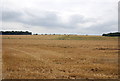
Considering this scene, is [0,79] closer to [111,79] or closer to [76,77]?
[76,77]

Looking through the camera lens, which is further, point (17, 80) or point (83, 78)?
point (83, 78)

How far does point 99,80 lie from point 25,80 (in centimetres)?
399

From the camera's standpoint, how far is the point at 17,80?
7.12 metres

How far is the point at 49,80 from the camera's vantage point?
7152mm

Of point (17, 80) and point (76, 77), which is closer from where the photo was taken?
point (17, 80)

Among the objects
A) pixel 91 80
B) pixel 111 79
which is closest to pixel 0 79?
pixel 91 80

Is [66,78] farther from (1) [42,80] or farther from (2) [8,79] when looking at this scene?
(2) [8,79]

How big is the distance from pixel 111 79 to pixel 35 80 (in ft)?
13.8

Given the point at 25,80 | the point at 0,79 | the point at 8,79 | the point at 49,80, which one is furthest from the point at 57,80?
the point at 0,79

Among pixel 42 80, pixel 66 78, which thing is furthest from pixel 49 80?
pixel 66 78

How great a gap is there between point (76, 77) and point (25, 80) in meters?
2.86

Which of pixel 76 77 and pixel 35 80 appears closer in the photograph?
pixel 35 80

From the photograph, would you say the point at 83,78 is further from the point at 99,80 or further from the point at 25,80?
the point at 25,80

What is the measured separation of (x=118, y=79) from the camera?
7520 millimetres
